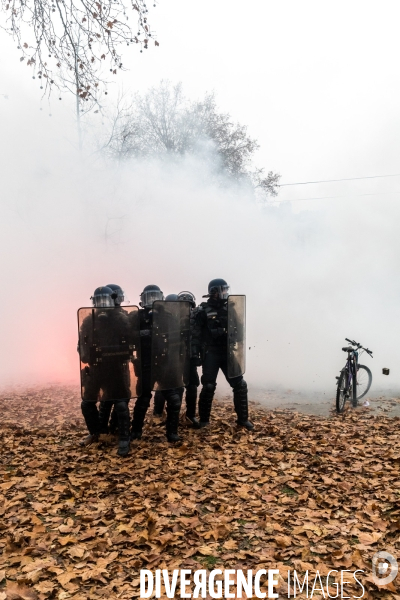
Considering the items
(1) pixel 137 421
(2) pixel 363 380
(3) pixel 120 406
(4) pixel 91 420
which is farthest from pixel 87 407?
(2) pixel 363 380

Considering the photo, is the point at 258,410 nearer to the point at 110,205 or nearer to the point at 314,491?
the point at 314,491

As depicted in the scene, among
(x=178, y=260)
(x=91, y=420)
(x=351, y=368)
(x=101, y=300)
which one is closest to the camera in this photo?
(x=101, y=300)

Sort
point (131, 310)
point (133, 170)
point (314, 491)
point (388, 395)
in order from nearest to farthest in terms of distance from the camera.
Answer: point (314, 491)
point (131, 310)
point (388, 395)
point (133, 170)

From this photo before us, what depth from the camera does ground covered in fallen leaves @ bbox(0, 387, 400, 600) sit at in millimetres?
3678

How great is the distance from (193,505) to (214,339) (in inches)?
108

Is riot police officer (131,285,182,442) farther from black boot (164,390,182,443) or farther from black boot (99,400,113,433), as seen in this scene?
black boot (99,400,113,433)

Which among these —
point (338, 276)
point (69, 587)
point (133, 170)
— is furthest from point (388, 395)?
point (133, 170)

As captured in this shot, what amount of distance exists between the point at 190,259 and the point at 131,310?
14.1m

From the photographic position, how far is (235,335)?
283 inches

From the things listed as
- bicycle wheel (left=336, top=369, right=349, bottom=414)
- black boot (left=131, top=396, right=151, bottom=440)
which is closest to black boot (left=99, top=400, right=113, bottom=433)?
black boot (left=131, top=396, right=151, bottom=440)

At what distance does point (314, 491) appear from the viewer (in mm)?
4961

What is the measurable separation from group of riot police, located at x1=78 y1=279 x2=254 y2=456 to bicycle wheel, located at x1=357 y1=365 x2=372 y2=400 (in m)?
3.56

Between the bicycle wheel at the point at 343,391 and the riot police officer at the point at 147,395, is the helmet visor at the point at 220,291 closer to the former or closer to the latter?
the riot police officer at the point at 147,395

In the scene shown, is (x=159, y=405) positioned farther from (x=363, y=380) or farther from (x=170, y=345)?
(x=363, y=380)
